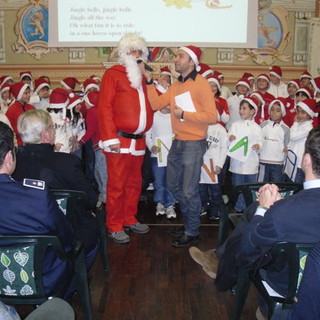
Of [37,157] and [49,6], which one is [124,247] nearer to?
[37,157]

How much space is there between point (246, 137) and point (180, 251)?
1.24 metres

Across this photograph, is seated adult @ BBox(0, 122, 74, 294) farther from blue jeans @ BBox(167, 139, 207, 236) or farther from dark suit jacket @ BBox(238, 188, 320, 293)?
blue jeans @ BBox(167, 139, 207, 236)

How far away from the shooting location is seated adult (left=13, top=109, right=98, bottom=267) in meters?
2.33

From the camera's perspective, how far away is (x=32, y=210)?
1755 millimetres

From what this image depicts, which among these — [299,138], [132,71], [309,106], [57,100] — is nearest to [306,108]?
[309,106]

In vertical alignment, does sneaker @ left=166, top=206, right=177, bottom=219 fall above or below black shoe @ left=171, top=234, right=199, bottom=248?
above

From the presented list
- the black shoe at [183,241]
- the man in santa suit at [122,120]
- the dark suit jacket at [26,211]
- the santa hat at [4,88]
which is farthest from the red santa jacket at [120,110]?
the santa hat at [4,88]

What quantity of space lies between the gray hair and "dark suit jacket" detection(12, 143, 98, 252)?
43 mm

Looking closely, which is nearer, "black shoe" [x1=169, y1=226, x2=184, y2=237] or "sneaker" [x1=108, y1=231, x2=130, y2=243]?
"sneaker" [x1=108, y1=231, x2=130, y2=243]

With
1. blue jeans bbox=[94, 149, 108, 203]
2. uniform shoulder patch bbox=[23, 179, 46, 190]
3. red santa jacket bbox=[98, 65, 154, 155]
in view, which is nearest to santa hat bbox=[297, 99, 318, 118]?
red santa jacket bbox=[98, 65, 154, 155]

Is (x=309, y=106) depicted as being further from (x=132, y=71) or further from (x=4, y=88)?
(x=4, y=88)

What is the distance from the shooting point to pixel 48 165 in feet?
7.70

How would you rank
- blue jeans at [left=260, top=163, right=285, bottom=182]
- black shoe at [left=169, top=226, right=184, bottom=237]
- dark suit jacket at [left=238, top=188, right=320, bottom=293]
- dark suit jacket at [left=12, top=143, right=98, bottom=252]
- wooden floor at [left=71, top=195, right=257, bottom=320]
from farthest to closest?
blue jeans at [left=260, top=163, right=285, bottom=182], black shoe at [left=169, top=226, right=184, bottom=237], wooden floor at [left=71, top=195, right=257, bottom=320], dark suit jacket at [left=12, top=143, right=98, bottom=252], dark suit jacket at [left=238, top=188, right=320, bottom=293]

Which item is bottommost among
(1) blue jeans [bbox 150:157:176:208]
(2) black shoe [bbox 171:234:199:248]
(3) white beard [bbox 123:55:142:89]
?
(2) black shoe [bbox 171:234:199:248]
